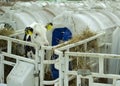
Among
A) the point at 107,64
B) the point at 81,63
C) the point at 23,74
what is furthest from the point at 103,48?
the point at 23,74

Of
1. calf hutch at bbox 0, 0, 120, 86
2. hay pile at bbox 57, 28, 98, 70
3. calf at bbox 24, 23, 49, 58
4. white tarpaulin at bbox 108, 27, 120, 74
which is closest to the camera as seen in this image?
calf hutch at bbox 0, 0, 120, 86

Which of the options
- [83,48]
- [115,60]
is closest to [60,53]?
[83,48]

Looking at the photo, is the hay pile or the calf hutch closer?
the calf hutch

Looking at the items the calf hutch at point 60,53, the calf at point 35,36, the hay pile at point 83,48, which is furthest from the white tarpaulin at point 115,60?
the calf at point 35,36

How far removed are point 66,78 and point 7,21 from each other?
14.9 feet

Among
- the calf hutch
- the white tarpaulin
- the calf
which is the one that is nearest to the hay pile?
the calf hutch

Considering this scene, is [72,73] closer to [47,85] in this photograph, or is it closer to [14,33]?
[47,85]

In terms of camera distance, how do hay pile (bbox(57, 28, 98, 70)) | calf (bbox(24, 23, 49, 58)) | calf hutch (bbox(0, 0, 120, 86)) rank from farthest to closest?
calf (bbox(24, 23, 49, 58))
hay pile (bbox(57, 28, 98, 70))
calf hutch (bbox(0, 0, 120, 86))

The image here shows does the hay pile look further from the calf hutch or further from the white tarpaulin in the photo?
the white tarpaulin

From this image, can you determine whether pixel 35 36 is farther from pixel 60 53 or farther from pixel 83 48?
pixel 60 53

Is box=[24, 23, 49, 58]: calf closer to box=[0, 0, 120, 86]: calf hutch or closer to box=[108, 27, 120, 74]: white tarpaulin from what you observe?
box=[0, 0, 120, 86]: calf hutch

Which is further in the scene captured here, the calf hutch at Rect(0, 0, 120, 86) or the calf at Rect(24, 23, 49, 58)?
the calf at Rect(24, 23, 49, 58)

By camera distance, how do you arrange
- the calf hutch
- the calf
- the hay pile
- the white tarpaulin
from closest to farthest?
the calf hutch < the hay pile < the calf < the white tarpaulin

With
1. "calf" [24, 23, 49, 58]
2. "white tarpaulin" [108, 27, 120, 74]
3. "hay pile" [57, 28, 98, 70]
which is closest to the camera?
"hay pile" [57, 28, 98, 70]
